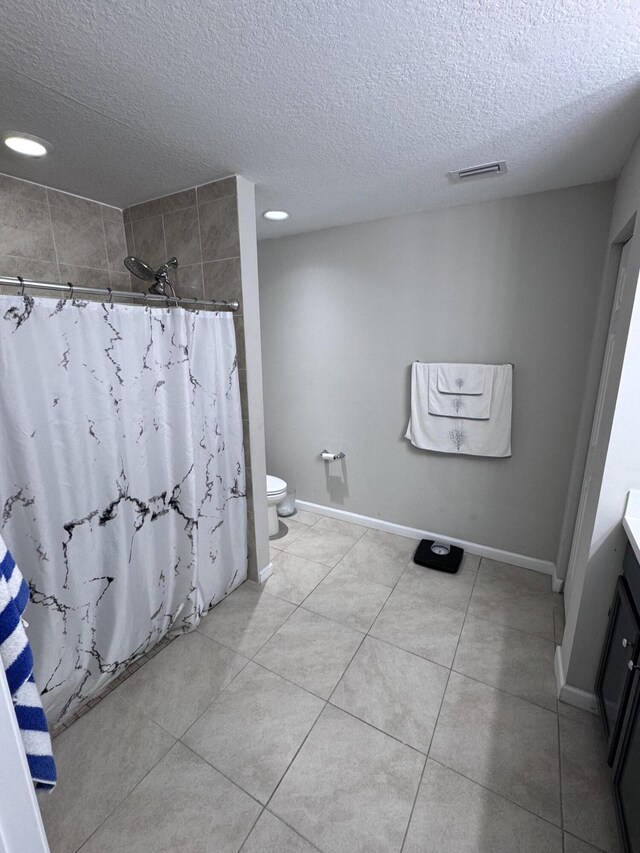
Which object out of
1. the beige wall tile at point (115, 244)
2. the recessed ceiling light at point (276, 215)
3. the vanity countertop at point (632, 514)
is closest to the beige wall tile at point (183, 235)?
the beige wall tile at point (115, 244)

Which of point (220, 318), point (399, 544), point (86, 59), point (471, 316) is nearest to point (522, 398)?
point (471, 316)

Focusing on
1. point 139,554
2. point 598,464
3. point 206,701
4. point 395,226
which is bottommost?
point 206,701

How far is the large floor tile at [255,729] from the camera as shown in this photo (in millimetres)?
1315

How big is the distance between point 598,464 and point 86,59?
2.10 m

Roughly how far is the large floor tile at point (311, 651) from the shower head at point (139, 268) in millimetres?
1924

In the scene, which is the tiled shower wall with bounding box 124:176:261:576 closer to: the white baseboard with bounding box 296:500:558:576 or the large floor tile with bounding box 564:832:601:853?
the white baseboard with bounding box 296:500:558:576

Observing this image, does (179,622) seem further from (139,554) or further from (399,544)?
(399,544)

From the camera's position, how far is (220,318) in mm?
1856

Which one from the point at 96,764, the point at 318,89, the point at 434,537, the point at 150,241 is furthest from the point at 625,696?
the point at 150,241

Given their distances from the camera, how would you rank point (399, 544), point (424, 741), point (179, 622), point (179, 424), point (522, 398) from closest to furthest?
point (424, 741) < point (179, 424) < point (179, 622) < point (522, 398) < point (399, 544)

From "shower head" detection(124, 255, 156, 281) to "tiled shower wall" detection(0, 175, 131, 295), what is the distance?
0.35m

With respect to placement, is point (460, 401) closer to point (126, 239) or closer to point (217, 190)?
point (217, 190)

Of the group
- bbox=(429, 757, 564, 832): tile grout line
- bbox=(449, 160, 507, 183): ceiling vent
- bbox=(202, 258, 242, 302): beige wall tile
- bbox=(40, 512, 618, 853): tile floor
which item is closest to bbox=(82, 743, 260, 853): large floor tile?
bbox=(40, 512, 618, 853): tile floor

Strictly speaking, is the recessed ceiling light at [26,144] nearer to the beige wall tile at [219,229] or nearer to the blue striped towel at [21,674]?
the beige wall tile at [219,229]
